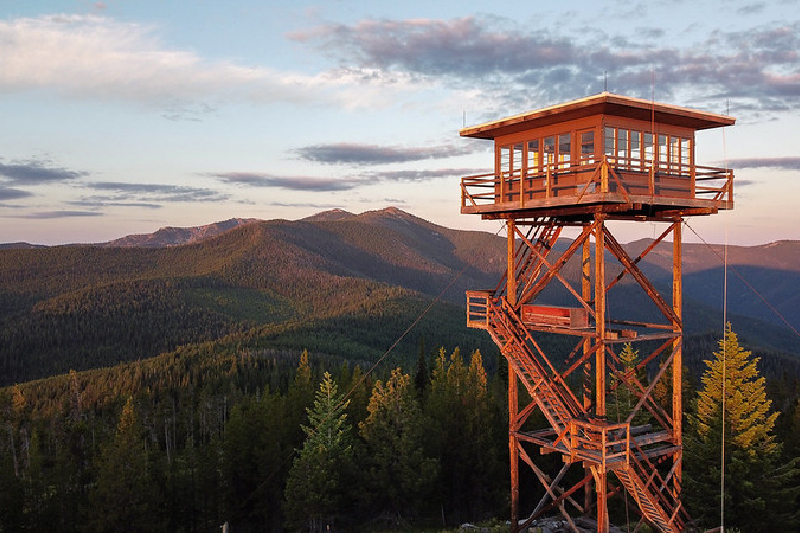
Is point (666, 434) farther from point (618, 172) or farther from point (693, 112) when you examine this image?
point (693, 112)

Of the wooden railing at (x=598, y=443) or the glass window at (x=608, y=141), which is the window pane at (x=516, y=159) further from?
the wooden railing at (x=598, y=443)

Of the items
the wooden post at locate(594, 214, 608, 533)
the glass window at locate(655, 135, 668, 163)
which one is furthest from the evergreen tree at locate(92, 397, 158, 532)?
the glass window at locate(655, 135, 668, 163)

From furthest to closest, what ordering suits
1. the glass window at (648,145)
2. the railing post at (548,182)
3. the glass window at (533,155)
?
the glass window at (533,155) → the glass window at (648,145) → the railing post at (548,182)

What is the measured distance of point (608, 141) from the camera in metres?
19.5

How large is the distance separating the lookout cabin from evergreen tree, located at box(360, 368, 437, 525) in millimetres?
22737

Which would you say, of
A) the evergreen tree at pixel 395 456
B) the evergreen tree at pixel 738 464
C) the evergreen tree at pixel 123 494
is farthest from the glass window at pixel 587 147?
the evergreen tree at pixel 123 494

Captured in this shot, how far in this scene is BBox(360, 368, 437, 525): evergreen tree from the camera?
4062 cm

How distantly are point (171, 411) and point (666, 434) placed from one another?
110153 millimetres

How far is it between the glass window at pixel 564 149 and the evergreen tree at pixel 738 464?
51.8 feet

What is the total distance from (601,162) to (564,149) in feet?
8.88

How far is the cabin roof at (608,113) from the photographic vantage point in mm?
18739

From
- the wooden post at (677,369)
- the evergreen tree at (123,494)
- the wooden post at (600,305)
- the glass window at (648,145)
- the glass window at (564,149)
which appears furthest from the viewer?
the evergreen tree at (123,494)

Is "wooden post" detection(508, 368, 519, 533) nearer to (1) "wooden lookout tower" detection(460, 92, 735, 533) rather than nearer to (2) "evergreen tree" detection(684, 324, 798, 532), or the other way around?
(1) "wooden lookout tower" detection(460, 92, 735, 533)

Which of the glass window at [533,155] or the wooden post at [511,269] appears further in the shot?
the wooden post at [511,269]
